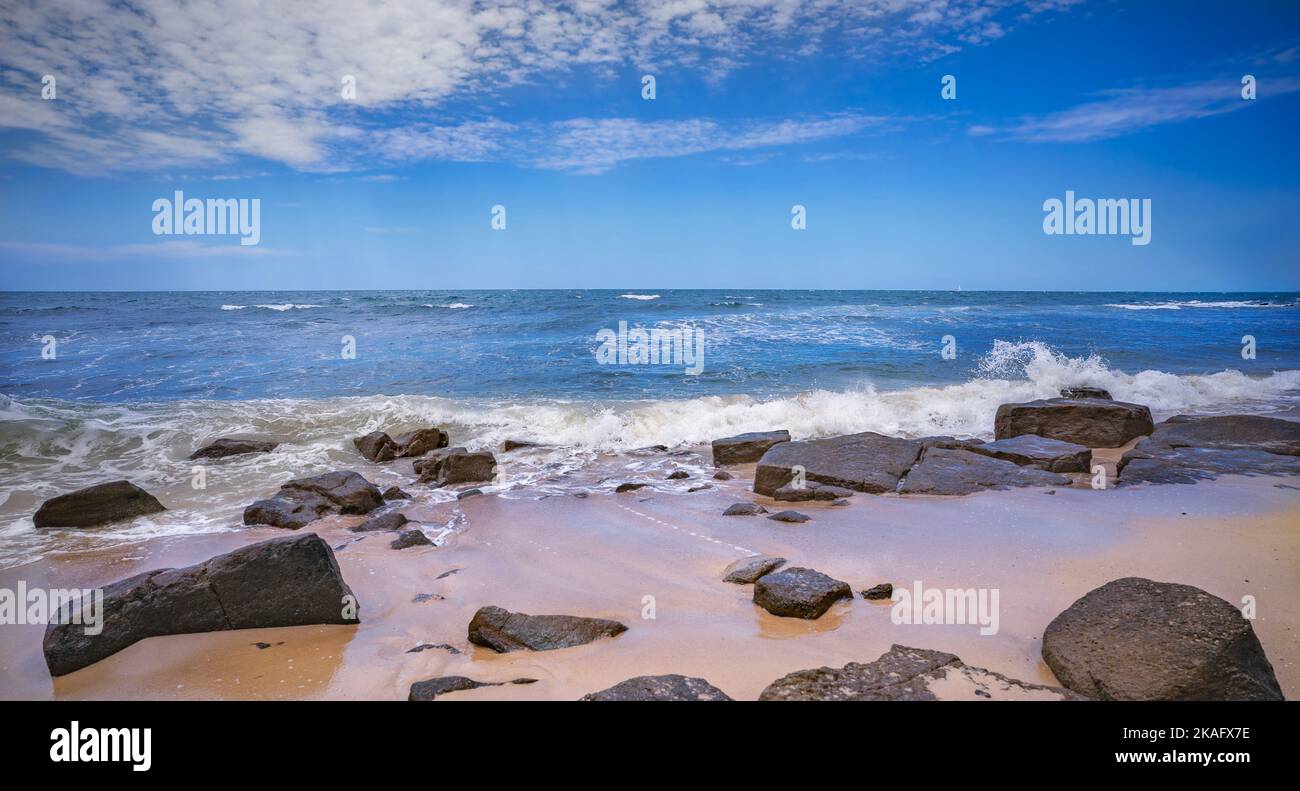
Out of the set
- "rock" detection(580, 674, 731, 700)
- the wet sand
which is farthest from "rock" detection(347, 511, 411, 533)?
"rock" detection(580, 674, 731, 700)

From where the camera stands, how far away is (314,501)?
801 centimetres

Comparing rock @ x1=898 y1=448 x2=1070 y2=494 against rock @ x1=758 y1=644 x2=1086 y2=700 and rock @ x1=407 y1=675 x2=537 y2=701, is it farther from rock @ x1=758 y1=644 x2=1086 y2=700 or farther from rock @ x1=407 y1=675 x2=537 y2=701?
rock @ x1=407 y1=675 x2=537 y2=701

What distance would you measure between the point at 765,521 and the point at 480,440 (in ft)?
23.5

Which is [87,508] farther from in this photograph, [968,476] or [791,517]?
[968,476]

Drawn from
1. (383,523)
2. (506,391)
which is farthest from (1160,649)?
(506,391)

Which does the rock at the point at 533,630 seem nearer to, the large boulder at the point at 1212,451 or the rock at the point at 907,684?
the rock at the point at 907,684

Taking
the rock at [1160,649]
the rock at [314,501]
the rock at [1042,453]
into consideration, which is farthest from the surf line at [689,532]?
the rock at [1042,453]

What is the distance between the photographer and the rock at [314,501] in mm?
7527

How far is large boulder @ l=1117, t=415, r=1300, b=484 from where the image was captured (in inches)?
319

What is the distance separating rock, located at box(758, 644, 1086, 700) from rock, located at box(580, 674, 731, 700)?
30 cm

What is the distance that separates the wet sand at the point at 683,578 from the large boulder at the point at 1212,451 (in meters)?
0.49

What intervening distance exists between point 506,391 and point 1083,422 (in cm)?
1226

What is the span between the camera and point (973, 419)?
13.2 meters
